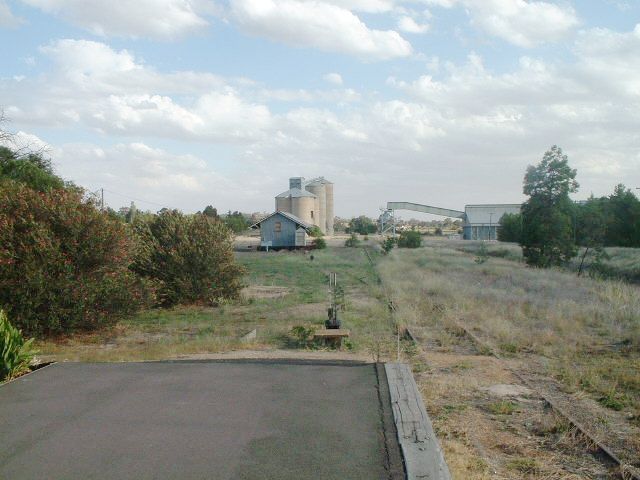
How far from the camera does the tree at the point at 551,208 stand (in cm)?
3422

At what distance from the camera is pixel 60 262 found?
47.1 ft

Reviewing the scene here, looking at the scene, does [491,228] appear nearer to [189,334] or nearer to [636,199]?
[636,199]

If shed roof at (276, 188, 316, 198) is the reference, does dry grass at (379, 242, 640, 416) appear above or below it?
below

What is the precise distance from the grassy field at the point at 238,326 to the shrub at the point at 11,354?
2.10m

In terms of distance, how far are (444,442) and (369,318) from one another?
453 inches

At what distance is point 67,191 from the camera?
50.8 feet

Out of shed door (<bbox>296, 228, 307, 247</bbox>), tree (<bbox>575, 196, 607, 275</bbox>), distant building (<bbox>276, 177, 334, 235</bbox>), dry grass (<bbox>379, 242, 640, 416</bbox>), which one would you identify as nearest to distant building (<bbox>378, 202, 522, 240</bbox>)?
distant building (<bbox>276, 177, 334, 235</bbox>)

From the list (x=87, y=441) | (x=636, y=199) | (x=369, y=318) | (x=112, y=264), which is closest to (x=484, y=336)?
(x=369, y=318)

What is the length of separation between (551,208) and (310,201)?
55345 millimetres

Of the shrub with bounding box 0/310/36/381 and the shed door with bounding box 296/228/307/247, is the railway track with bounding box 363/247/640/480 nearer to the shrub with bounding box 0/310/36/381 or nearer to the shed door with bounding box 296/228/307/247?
the shrub with bounding box 0/310/36/381

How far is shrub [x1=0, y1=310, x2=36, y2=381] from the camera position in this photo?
878 centimetres

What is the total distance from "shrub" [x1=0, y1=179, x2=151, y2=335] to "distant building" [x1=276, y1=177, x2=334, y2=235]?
68.4 meters

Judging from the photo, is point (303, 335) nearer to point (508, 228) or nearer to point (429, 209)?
point (508, 228)

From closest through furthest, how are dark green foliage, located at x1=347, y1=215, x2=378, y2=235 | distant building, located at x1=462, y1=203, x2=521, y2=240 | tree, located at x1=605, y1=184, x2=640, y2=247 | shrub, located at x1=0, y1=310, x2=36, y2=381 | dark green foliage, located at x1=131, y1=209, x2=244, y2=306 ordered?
shrub, located at x1=0, y1=310, x2=36, y2=381, dark green foliage, located at x1=131, y1=209, x2=244, y2=306, tree, located at x1=605, y1=184, x2=640, y2=247, distant building, located at x1=462, y1=203, x2=521, y2=240, dark green foliage, located at x1=347, y1=215, x2=378, y2=235
